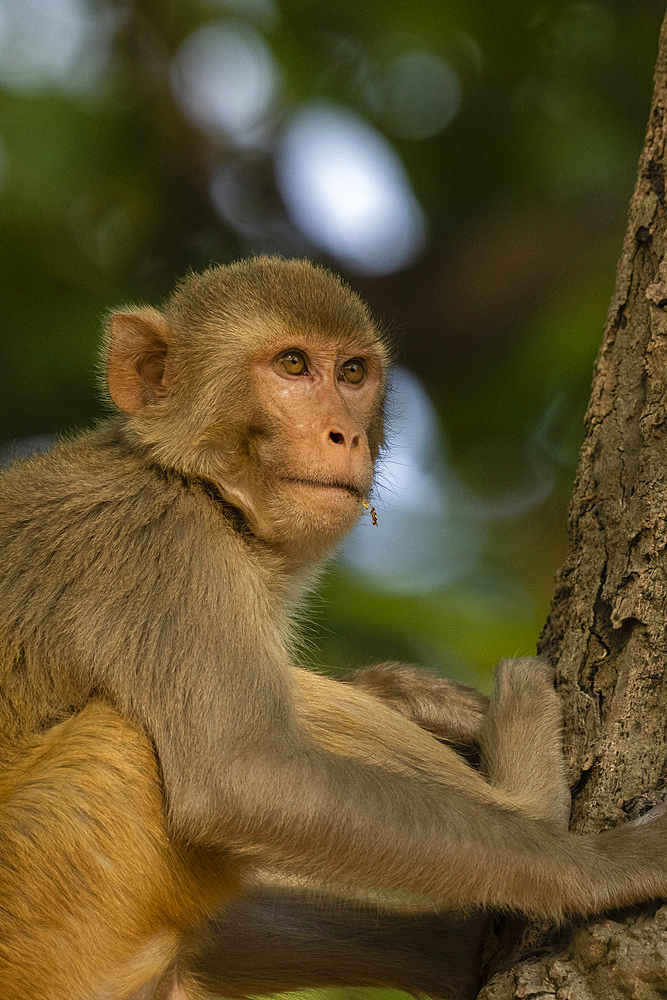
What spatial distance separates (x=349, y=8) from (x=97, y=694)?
624 cm

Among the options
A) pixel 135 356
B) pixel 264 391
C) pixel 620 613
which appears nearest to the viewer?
pixel 620 613

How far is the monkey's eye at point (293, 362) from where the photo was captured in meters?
4.55

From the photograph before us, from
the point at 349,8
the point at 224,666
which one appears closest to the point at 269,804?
the point at 224,666

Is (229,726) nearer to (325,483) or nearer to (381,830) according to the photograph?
(381,830)

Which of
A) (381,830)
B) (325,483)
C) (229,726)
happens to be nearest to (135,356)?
(325,483)

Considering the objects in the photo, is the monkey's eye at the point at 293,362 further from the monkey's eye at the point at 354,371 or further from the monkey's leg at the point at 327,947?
the monkey's leg at the point at 327,947

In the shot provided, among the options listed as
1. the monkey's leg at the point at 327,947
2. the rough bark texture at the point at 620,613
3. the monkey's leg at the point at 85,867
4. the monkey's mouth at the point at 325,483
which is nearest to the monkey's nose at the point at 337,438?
the monkey's mouth at the point at 325,483

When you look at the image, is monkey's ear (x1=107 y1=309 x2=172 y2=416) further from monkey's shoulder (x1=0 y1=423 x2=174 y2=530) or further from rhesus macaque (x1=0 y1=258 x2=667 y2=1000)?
monkey's shoulder (x1=0 y1=423 x2=174 y2=530)

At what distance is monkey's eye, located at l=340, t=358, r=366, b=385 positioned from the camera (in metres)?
4.79

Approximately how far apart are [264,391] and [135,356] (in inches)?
25.3

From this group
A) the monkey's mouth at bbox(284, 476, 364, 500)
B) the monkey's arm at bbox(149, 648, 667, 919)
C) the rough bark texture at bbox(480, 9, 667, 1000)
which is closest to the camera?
the rough bark texture at bbox(480, 9, 667, 1000)

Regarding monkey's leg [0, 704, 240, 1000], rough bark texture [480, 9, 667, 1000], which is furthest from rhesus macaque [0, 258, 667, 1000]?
rough bark texture [480, 9, 667, 1000]

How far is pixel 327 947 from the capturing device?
452cm

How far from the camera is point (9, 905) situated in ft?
12.0
